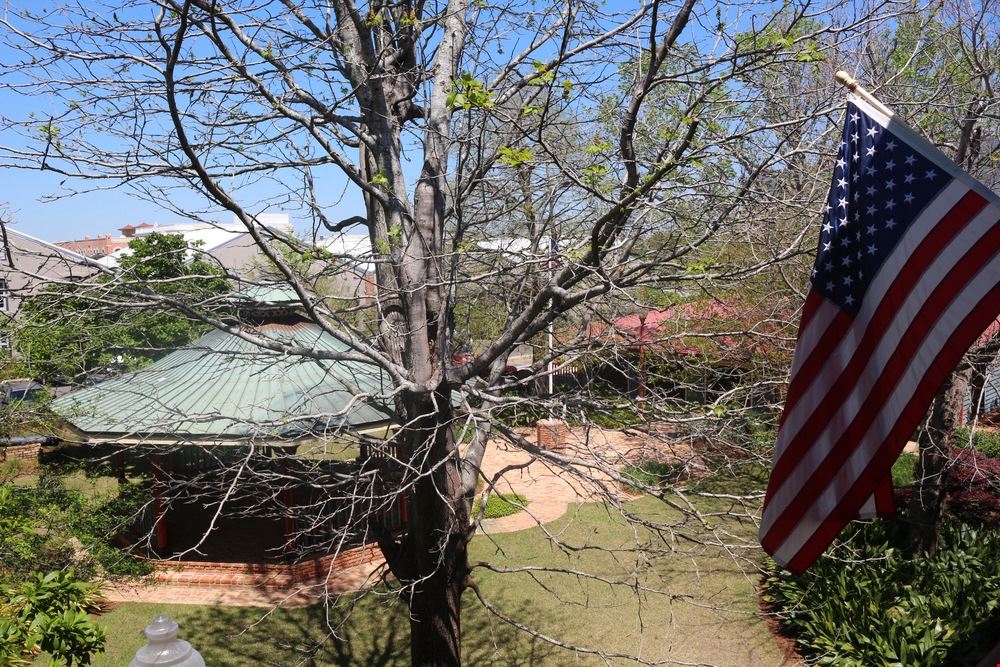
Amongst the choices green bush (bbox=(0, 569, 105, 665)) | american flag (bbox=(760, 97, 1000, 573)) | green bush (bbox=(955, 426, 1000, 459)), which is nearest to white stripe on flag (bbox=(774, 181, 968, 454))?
american flag (bbox=(760, 97, 1000, 573))

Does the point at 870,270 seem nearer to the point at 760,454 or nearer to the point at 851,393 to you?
the point at 851,393

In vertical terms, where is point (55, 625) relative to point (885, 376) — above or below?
below

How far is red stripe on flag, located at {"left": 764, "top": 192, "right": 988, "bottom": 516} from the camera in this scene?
12.1ft

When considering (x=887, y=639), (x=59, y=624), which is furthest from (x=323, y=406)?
(x=887, y=639)

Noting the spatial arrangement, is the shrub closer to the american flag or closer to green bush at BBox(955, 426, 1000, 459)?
green bush at BBox(955, 426, 1000, 459)

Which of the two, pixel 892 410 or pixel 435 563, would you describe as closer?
pixel 892 410

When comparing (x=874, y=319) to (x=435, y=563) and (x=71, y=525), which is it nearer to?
(x=435, y=563)

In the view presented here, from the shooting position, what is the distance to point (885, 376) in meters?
3.78

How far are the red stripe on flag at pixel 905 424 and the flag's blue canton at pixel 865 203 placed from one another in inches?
22.4


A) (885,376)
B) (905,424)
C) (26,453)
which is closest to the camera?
(905,424)

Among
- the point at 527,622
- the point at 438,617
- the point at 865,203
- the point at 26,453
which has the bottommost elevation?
the point at 527,622

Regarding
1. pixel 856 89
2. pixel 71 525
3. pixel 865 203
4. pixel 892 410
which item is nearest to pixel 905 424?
pixel 892 410

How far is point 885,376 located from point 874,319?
Result: 33cm

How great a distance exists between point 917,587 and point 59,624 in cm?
954
